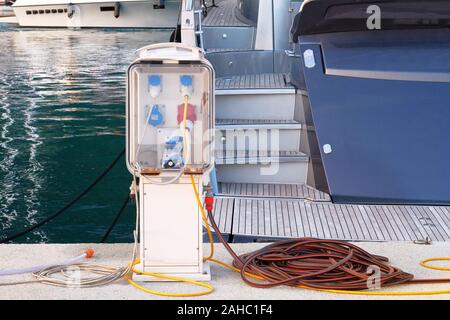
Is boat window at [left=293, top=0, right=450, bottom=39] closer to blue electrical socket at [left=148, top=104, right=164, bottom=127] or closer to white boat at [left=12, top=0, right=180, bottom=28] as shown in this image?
blue electrical socket at [left=148, top=104, right=164, bottom=127]

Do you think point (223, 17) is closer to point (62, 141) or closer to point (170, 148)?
point (62, 141)

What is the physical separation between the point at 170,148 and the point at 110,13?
1210 inches

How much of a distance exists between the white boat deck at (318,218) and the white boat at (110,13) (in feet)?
90.2

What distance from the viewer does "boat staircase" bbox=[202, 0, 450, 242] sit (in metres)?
5.04

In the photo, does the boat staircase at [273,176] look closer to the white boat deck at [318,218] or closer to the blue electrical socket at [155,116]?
the white boat deck at [318,218]

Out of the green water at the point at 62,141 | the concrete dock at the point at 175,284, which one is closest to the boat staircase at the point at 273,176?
the concrete dock at the point at 175,284

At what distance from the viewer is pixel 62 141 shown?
35.2 ft

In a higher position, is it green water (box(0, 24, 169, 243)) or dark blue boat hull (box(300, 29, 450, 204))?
dark blue boat hull (box(300, 29, 450, 204))

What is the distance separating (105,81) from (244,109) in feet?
32.2

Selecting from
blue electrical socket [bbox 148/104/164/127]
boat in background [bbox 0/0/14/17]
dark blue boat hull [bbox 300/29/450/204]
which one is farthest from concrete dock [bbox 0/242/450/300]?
boat in background [bbox 0/0/14/17]

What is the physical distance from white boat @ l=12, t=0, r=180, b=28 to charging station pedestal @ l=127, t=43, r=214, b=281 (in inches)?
1160
